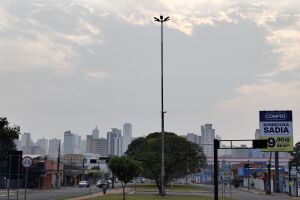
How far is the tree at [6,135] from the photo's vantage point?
36.8 meters

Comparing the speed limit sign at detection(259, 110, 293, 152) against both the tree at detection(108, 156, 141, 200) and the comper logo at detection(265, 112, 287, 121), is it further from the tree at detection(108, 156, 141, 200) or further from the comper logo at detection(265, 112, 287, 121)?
the tree at detection(108, 156, 141, 200)

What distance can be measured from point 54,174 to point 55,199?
71575mm

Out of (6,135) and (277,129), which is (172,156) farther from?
(6,135)

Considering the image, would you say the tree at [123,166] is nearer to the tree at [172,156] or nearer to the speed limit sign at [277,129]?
the speed limit sign at [277,129]

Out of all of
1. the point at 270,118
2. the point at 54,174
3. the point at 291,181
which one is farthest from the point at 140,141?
the point at 270,118

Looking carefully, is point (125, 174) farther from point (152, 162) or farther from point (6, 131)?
point (152, 162)

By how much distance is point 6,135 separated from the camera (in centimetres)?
3700

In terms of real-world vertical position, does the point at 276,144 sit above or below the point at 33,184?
above

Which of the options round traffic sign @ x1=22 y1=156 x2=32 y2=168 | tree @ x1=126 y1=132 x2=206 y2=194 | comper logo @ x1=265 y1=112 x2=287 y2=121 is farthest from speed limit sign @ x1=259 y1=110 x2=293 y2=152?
round traffic sign @ x1=22 y1=156 x2=32 y2=168

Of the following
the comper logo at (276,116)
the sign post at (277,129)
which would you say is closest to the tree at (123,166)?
the sign post at (277,129)

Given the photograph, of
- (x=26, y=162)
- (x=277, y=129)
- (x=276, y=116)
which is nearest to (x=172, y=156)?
(x=276, y=116)

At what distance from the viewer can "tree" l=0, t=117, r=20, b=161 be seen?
1448 inches

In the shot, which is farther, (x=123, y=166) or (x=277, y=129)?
(x=277, y=129)

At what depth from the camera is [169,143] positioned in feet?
259
